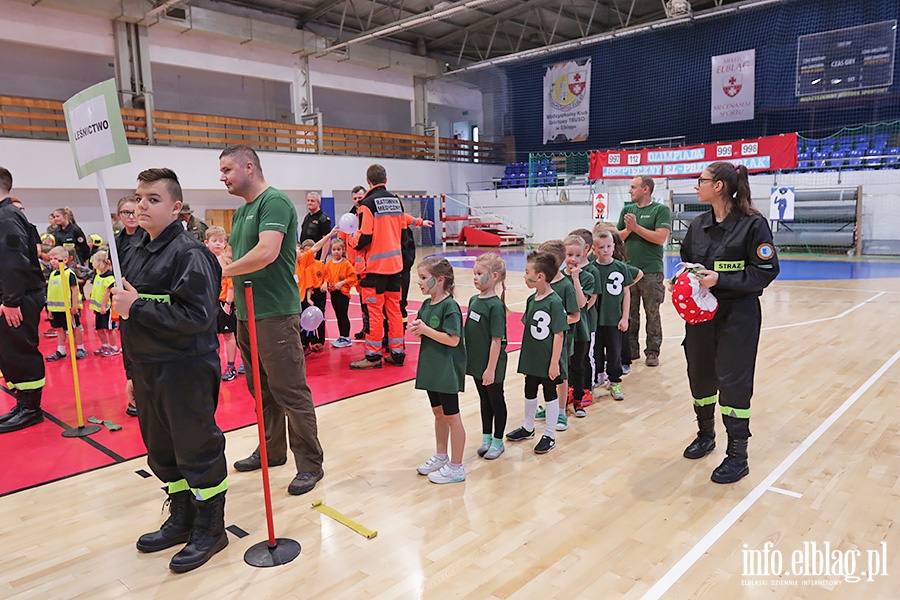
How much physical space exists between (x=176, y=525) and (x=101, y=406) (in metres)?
2.55

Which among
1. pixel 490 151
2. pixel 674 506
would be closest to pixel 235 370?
pixel 674 506

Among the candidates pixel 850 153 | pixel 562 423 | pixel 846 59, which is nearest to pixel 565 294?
pixel 562 423

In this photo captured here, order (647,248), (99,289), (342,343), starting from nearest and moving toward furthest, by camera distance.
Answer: (647,248) < (99,289) < (342,343)

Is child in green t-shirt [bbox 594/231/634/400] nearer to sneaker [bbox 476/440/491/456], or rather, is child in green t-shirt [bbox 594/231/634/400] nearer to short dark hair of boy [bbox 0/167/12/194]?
sneaker [bbox 476/440/491/456]

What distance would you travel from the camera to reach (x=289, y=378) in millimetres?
3207

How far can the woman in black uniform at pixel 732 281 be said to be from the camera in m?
3.17

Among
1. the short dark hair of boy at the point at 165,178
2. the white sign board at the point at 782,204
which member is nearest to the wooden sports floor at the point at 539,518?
the short dark hair of boy at the point at 165,178

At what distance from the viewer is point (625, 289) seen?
4688 millimetres

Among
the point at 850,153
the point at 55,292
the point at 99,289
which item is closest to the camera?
the point at 55,292

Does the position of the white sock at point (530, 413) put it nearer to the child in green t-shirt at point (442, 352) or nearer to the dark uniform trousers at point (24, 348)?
the child in green t-shirt at point (442, 352)

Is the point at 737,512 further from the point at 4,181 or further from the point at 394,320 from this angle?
the point at 4,181

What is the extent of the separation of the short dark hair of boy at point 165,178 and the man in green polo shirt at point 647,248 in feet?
12.7

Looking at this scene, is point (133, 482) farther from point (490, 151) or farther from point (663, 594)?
point (490, 151)

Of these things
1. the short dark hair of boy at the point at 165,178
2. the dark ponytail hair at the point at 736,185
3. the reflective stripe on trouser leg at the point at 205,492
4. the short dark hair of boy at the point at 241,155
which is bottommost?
the reflective stripe on trouser leg at the point at 205,492
